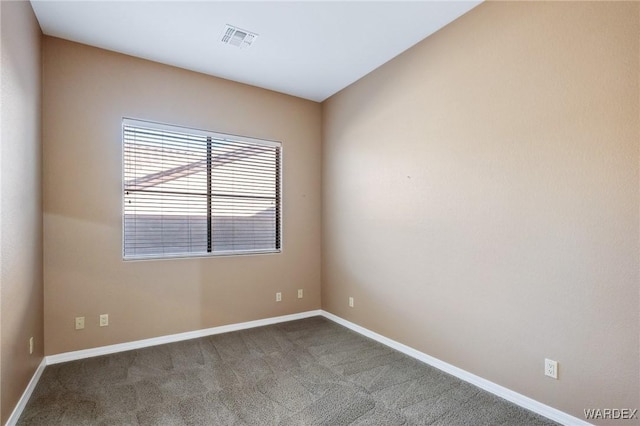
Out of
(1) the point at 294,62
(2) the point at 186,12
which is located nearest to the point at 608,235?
(1) the point at 294,62

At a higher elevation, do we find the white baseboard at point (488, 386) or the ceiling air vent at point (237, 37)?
the ceiling air vent at point (237, 37)

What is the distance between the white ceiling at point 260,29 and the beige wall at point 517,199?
0.99ft

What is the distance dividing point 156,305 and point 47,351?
919mm

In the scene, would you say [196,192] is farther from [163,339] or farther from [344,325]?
[344,325]

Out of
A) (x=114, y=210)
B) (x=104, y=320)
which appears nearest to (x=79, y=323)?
(x=104, y=320)

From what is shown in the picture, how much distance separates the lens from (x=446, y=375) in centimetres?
264

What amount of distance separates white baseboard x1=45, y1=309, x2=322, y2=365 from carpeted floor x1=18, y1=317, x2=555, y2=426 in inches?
3.3

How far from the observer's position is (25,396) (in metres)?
2.24

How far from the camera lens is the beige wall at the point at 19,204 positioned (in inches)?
73.5

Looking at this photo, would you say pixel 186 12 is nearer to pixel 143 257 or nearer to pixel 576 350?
pixel 143 257

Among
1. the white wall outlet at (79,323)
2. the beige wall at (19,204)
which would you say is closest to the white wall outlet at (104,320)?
the white wall outlet at (79,323)

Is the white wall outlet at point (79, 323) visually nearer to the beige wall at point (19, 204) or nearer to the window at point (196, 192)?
the beige wall at point (19, 204)

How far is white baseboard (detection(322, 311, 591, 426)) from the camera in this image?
201 centimetres

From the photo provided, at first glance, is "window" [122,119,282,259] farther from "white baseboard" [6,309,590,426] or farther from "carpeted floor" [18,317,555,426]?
"carpeted floor" [18,317,555,426]
